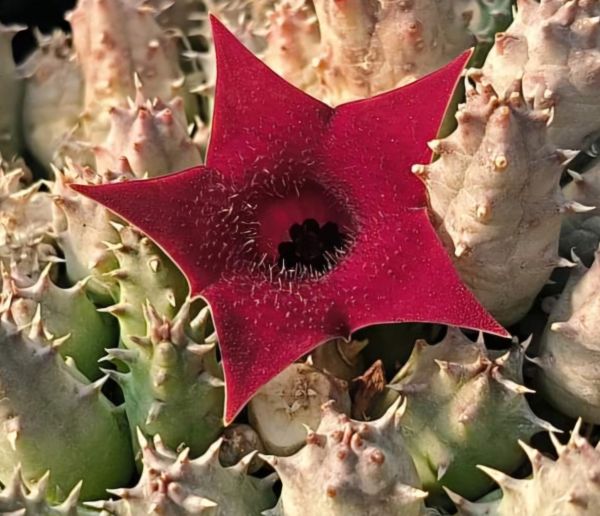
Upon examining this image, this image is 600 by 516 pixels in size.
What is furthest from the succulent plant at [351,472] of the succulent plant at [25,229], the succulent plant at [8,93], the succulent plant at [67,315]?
the succulent plant at [8,93]

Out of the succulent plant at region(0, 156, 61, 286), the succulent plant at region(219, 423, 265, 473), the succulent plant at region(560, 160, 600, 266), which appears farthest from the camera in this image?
the succulent plant at region(0, 156, 61, 286)

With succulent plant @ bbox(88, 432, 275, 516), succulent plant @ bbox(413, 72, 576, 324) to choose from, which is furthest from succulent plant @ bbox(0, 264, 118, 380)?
succulent plant @ bbox(413, 72, 576, 324)

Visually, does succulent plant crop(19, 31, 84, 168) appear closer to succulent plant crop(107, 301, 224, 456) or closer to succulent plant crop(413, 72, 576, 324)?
succulent plant crop(107, 301, 224, 456)

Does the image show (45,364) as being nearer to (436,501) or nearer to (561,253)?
(436,501)

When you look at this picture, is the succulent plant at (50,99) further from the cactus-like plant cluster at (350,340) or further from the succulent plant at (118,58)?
the cactus-like plant cluster at (350,340)

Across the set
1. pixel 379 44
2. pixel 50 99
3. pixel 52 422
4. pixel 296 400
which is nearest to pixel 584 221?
pixel 379 44

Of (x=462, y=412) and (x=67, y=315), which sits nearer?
(x=462, y=412)

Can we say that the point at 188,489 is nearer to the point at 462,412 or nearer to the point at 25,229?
the point at 462,412
